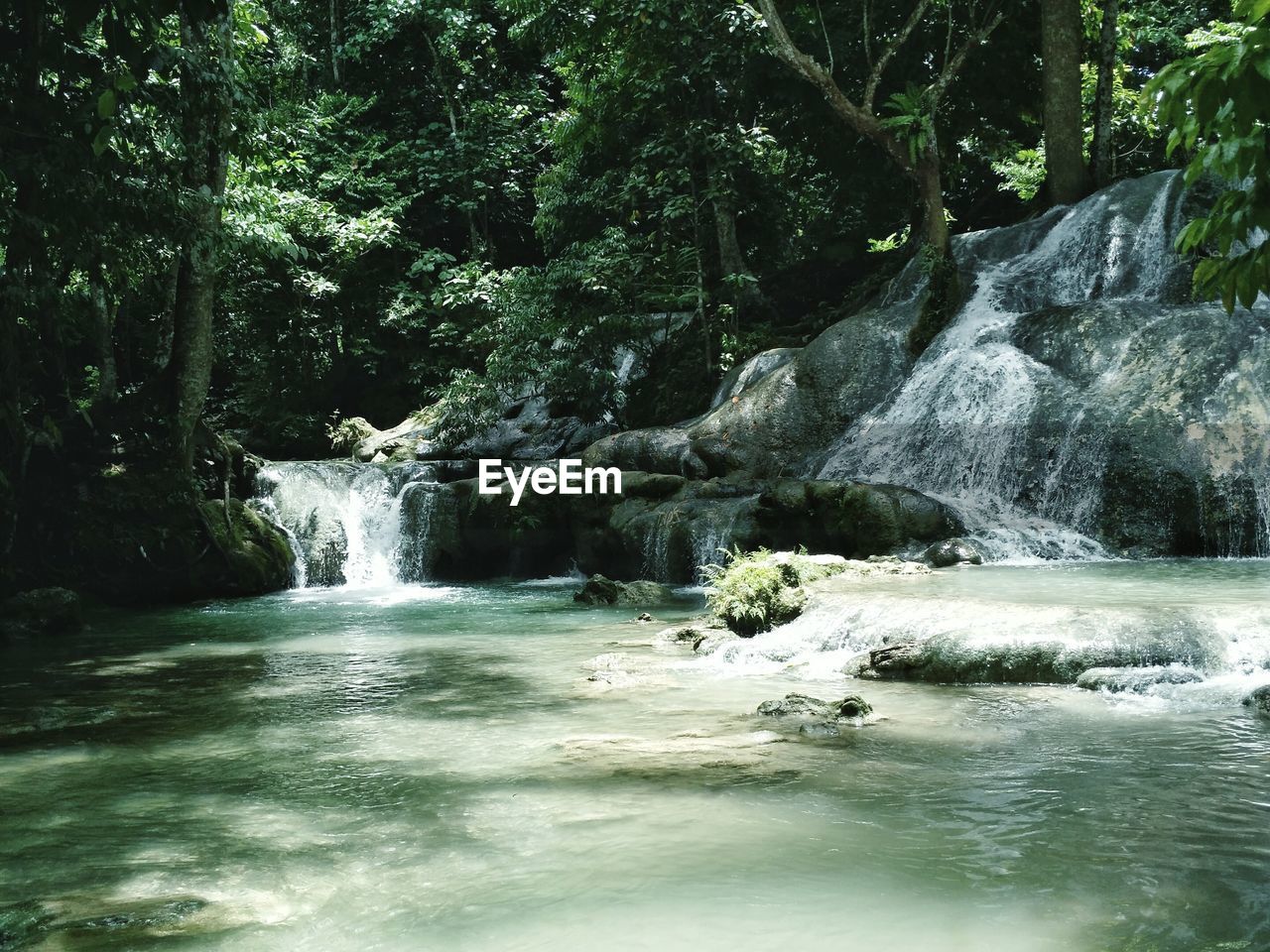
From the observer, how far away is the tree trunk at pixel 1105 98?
18422mm

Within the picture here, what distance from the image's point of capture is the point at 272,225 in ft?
48.6

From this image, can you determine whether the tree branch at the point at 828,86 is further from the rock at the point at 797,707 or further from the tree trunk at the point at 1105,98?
the rock at the point at 797,707

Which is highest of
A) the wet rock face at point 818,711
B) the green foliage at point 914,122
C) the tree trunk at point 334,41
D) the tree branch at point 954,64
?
the tree trunk at point 334,41

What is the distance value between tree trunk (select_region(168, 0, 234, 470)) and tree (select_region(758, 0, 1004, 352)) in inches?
330

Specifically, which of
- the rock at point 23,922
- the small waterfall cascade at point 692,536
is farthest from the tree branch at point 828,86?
the rock at point 23,922

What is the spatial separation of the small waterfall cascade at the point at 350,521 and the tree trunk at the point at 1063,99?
1135 cm

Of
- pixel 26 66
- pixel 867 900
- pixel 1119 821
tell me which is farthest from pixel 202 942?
pixel 26 66

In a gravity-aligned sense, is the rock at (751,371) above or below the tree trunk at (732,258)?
below

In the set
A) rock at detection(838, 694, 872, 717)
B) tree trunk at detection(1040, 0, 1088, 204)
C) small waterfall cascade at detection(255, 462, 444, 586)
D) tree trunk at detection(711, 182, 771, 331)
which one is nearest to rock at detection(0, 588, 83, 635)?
small waterfall cascade at detection(255, 462, 444, 586)

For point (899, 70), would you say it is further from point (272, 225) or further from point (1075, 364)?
point (272, 225)

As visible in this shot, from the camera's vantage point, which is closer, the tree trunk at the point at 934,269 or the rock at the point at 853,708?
the rock at the point at 853,708

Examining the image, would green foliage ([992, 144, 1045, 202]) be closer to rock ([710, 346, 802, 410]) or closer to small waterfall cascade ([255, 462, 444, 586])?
rock ([710, 346, 802, 410])

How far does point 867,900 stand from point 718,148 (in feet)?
58.8

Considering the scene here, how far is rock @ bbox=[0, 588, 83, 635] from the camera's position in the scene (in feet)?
37.1
